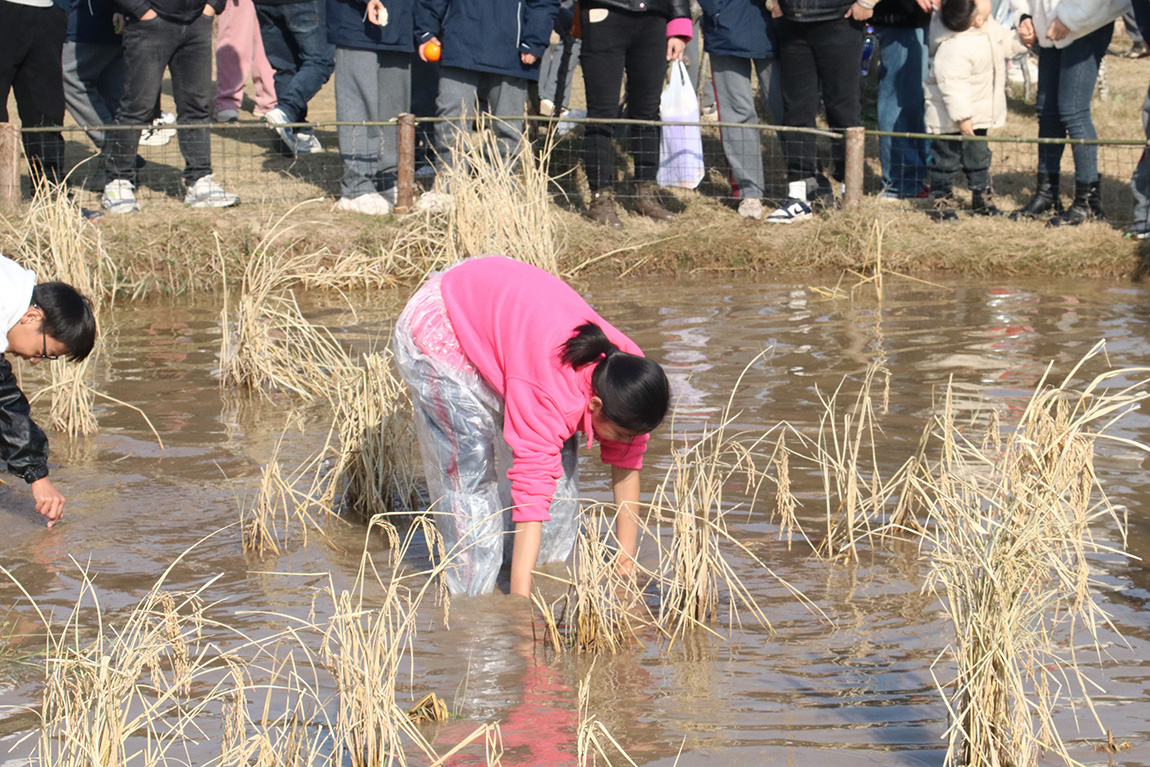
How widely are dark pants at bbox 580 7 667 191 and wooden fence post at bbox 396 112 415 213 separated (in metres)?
1.27

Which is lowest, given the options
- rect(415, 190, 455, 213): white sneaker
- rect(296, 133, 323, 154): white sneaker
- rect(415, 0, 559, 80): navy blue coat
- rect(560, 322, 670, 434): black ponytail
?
rect(560, 322, 670, 434): black ponytail

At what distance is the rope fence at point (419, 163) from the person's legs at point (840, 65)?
19 cm

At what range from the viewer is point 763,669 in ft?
12.8

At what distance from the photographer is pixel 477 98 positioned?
30.9 feet

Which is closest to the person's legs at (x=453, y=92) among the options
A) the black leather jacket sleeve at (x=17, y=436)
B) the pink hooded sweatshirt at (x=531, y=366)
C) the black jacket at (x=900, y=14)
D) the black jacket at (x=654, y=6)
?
the black jacket at (x=654, y=6)

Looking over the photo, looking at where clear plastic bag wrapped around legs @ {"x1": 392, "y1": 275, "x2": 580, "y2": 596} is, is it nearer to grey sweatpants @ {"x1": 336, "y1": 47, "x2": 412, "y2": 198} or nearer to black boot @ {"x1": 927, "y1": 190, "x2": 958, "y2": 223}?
grey sweatpants @ {"x1": 336, "y1": 47, "x2": 412, "y2": 198}

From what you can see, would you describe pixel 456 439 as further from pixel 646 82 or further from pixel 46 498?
pixel 646 82

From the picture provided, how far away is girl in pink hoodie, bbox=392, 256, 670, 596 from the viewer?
12.3 feet

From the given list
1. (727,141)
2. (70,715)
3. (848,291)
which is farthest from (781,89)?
(70,715)

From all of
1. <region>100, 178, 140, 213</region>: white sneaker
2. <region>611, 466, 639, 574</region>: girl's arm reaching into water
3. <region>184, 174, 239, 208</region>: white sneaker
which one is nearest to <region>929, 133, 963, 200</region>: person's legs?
<region>184, 174, 239, 208</region>: white sneaker

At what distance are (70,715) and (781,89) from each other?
8.03 meters

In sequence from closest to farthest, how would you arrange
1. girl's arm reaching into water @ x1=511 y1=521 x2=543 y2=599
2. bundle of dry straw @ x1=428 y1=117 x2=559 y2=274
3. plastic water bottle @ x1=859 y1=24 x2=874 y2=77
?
girl's arm reaching into water @ x1=511 y1=521 x2=543 y2=599 → bundle of dry straw @ x1=428 y1=117 x2=559 y2=274 → plastic water bottle @ x1=859 y1=24 x2=874 y2=77

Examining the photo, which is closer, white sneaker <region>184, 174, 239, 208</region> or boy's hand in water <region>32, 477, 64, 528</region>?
boy's hand in water <region>32, 477, 64, 528</region>

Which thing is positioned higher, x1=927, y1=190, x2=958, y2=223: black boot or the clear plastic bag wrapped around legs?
x1=927, y1=190, x2=958, y2=223: black boot
